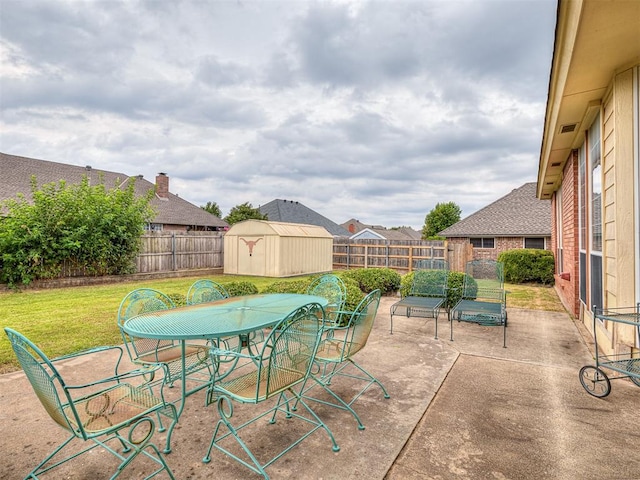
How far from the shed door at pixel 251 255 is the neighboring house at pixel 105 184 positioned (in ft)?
12.5

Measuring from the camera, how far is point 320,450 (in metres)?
2.26

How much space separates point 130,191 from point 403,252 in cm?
1130

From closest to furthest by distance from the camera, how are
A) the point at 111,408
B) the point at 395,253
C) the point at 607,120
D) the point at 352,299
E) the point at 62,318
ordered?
the point at 111,408 → the point at 607,120 → the point at 352,299 → the point at 62,318 → the point at 395,253

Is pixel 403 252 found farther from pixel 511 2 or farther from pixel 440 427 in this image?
pixel 440 427

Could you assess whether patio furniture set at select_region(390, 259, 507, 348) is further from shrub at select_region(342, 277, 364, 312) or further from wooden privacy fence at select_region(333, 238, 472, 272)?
wooden privacy fence at select_region(333, 238, 472, 272)

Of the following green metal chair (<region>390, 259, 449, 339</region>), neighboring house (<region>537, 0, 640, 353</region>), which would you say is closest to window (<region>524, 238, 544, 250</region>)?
green metal chair (<region>390, 259, 449, 339</region>)

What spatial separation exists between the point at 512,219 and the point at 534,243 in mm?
1680

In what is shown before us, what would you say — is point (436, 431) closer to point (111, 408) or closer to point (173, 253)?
point (111, 408)

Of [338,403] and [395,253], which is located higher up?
[395,253]

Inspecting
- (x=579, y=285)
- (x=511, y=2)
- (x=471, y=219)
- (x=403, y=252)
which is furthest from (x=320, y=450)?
(x=471, y=219)

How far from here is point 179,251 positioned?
545 inches

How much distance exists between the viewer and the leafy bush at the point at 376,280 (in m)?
8.49

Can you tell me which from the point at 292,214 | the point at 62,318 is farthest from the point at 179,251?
the point at 292,214

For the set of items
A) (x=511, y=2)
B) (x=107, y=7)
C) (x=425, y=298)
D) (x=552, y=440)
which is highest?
(x=107, y=7)
